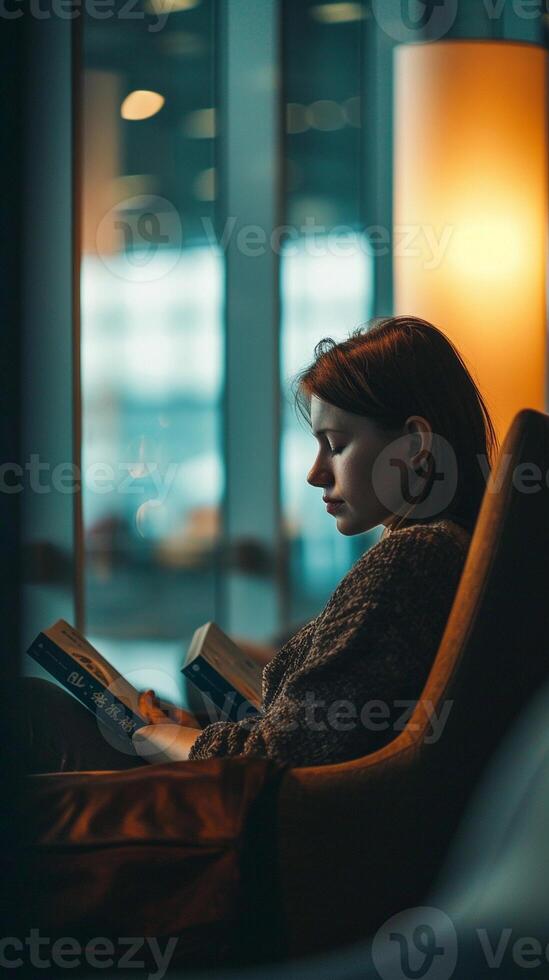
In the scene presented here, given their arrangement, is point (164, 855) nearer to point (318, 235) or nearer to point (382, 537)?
point (382, 537)

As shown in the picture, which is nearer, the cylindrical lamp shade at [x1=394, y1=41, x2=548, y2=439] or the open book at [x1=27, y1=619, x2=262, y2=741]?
the open book at [x1=27, y1=619, x2=262, y2=741]

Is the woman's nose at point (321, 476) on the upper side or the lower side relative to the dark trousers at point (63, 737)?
upper

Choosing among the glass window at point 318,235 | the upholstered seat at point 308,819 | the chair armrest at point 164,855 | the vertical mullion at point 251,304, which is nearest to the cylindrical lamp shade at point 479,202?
the upholstered seat at point 308,819

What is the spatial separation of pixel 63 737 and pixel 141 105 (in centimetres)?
358

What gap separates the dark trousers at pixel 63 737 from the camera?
1.50 meters

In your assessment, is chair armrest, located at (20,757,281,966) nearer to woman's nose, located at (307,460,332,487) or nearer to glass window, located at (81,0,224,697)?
woman's nose, located at (307,460,332,487)

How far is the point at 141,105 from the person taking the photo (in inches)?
178

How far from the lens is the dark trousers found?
4.91 ft

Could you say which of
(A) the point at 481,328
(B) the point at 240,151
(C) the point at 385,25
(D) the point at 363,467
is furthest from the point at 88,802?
(C) the point at 385,25

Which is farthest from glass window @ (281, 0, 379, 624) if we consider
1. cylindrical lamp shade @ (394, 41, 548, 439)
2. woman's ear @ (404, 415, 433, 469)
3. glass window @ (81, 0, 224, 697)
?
woman's ear @ (404, 415, 433, 469)

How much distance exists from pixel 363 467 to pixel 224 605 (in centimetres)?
340

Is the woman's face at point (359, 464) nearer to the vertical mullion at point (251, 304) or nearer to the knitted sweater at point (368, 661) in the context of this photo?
the knitted sweater at point (368, 661)

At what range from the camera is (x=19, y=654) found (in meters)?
0.84

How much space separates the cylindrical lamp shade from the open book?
123 centimetres
